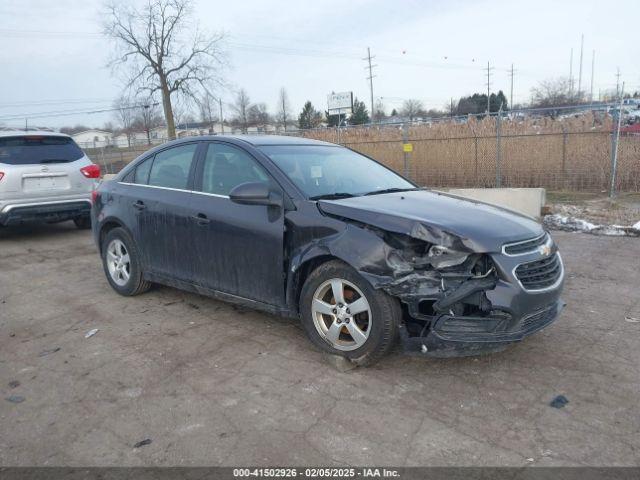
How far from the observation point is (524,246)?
3566 millimetres

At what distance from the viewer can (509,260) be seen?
11.2 ft

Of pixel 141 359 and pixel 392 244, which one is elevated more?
pixel 392 244

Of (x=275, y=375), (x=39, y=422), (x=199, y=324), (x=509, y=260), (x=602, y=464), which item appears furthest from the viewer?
(x=199, y=324)

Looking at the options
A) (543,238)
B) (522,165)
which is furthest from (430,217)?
(522,165)

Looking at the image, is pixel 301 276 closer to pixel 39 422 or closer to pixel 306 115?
pixel 39 422

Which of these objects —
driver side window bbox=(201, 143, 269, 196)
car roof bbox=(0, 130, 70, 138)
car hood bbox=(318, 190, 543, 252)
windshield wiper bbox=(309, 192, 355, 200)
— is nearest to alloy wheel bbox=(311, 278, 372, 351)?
car hood bbox=(318, 190, 543, 252)

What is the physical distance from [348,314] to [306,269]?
0.49m

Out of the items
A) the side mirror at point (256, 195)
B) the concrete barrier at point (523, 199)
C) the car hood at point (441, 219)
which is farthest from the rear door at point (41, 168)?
the concrete barrier at point (523, 199)

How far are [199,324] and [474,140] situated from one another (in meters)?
11.0

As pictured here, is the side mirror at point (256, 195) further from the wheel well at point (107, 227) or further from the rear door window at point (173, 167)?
the wheel well at point (107, 227)

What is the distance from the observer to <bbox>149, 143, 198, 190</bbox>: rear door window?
4.87m

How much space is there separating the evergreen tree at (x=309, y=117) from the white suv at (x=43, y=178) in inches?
1486

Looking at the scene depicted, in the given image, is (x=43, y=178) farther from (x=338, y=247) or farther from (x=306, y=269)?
(x=338, y=247)

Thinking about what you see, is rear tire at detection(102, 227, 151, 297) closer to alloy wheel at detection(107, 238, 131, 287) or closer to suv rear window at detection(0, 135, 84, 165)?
alloy wheel at detection(107, 238, 131, 287)
